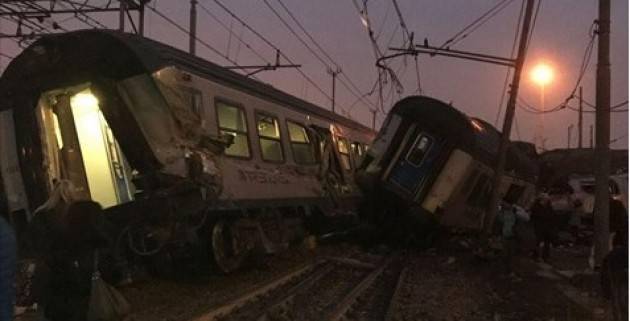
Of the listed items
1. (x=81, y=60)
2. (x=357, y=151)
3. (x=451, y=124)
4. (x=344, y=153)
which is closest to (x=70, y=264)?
(x=81, y=60)

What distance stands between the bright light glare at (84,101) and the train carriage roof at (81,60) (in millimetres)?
376

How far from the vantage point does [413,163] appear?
15633 mm

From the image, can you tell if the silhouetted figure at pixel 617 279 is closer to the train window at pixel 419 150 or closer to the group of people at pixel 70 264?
the group of people at pixel 70 264

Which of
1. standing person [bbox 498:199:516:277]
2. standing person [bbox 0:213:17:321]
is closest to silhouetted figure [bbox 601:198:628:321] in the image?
standing person [bbox 0:213:17:321]

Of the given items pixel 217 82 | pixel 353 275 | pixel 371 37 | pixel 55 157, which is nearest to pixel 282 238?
pixel 353 275

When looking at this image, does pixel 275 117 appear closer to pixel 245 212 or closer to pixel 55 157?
pixel 245 212

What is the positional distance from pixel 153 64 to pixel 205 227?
2612 millimetres

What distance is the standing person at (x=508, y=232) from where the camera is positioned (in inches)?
575

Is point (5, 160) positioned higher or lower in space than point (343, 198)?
higher

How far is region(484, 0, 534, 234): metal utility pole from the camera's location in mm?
15000

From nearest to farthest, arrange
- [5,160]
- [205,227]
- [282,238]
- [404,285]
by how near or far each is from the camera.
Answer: [5,160] < [205,227] < [404,285] < [282,238]

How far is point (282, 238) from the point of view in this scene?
40.1 feet

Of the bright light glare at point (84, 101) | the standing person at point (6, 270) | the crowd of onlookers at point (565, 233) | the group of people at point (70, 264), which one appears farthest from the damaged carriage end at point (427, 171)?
the standing person at point (6, 270)

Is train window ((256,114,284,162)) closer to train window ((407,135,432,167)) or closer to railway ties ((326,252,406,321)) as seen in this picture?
railway ties ((326,252,406,321))
